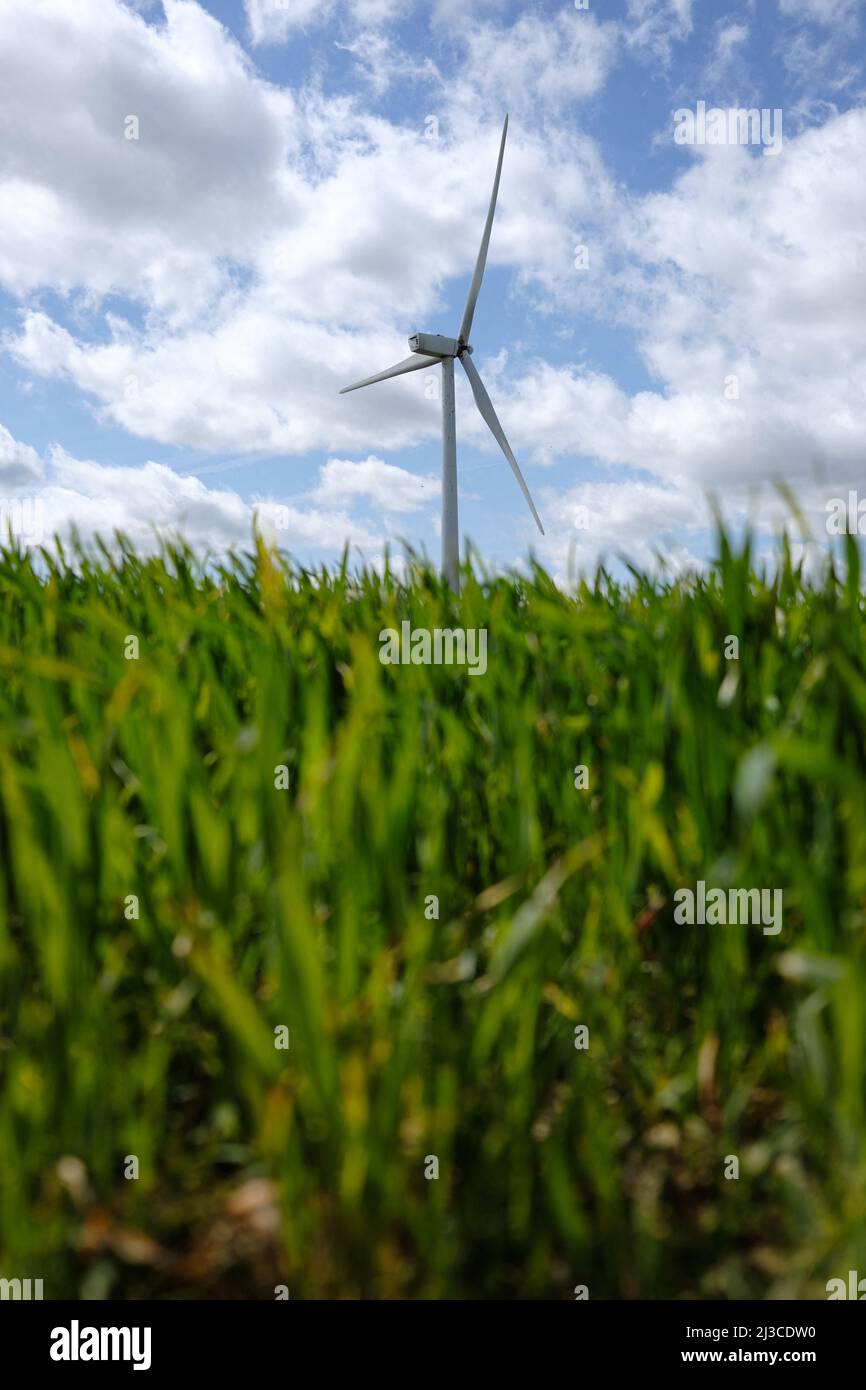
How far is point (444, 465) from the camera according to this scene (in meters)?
24.2

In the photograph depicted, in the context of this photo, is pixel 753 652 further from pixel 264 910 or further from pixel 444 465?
pixel 444 465

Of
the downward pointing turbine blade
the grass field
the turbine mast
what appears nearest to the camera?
the grass field

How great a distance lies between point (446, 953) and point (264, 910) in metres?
0.52

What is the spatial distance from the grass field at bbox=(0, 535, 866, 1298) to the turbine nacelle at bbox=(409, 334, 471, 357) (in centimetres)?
2222

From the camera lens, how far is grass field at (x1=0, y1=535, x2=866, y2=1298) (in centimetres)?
197
